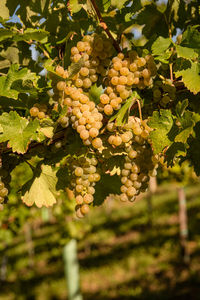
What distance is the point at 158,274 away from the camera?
8.85 m

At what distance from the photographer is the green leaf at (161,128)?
1302 millimetres

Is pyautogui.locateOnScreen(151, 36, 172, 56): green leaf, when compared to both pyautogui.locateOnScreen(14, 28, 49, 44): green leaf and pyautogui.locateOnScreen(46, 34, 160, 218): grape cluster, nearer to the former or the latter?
pyautogui.locateOnScreen(46, 34, 160, 218): grape cluster

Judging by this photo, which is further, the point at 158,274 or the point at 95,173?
the point at 158,274

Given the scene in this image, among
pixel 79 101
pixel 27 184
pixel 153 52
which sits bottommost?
pixel 27 184

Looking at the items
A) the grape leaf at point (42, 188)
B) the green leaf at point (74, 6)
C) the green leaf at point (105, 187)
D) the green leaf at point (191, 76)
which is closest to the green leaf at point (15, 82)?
the green leaf at point (74, 6)

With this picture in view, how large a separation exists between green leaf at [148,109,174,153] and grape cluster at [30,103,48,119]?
0.48 metres

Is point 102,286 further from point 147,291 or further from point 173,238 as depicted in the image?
point 173,238

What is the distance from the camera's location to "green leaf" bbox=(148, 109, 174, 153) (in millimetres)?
1302

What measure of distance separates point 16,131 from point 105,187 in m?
0.85

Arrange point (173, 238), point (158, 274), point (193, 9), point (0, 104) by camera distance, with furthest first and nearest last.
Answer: point (173, 238)
point (158, 274)
point (193, 9)
point (0, 104)

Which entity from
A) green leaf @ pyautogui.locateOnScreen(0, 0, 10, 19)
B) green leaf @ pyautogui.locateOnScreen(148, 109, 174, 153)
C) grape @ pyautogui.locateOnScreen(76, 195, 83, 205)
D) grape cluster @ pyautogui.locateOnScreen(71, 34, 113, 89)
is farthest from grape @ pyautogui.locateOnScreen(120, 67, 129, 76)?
green leaf @ pyautogui.locateOnScreen(0, 0, 10, 19)

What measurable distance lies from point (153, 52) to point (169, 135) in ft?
1.25

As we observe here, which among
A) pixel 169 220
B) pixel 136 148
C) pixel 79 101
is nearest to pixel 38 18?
pixel 79 101

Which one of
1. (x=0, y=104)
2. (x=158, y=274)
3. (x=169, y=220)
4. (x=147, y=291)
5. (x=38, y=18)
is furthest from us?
(x=169, y=220)
